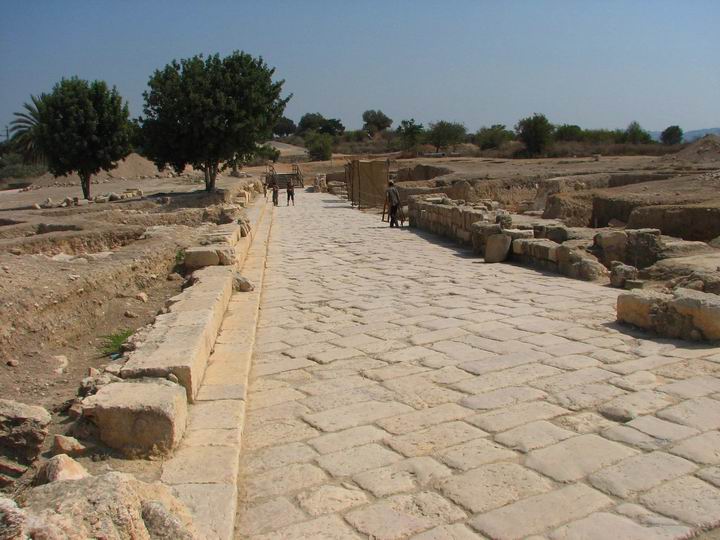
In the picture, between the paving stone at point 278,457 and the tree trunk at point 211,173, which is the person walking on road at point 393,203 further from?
the paving stone at point 278,457

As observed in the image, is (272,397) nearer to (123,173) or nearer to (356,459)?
(356,459)

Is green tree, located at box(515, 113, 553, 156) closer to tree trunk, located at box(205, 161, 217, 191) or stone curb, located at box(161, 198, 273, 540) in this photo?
tree trunk, located at box(205, 161, 217, 191)

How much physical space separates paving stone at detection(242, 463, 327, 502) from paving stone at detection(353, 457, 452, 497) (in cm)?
23

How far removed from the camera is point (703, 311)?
17.6 feet

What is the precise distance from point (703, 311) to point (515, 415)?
7.81ft

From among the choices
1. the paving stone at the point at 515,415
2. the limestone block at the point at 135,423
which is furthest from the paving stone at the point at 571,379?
the limestone block at the point at 135,423

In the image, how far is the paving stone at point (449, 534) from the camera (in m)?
2.74

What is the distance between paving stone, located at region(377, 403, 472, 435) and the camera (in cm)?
390

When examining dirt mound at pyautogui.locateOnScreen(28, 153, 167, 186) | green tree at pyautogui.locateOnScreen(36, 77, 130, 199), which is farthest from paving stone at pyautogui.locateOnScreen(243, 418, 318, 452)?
dirt mound at pyautogui.locateOnScreen(28, 153, 167, 186)

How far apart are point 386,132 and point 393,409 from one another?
8678 centimetres

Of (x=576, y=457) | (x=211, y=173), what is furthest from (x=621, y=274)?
(x=211, y=173)

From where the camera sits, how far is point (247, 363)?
4.99 meters

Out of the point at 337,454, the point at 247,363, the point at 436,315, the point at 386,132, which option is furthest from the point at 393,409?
the point at 386,132

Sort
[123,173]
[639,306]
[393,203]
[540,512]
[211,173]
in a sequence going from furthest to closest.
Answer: [123,173] → [211,173] → [393,203] → [639,306] → [540,512]
